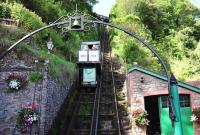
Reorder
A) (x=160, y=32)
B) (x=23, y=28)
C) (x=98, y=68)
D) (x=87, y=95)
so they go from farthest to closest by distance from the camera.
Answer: (x=160, y=32) → (x=98, y=68) → (x=87, y=95) → (x=23, y=28)

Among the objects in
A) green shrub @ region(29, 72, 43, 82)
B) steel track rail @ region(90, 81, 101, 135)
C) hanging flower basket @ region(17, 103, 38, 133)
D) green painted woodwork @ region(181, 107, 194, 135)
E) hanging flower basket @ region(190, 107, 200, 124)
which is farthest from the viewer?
steel track rail @ region(90, 81, 101, 135)

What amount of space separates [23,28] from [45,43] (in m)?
1.82

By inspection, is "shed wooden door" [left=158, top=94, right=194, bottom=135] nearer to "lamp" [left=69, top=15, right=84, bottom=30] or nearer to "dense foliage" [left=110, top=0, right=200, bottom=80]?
"lamp" [left=69, top=15, right=84, bottom=30]

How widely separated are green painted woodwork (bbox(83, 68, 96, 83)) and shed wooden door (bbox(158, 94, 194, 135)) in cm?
669

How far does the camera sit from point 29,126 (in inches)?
624

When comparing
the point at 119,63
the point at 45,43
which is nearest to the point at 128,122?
Result: the point at 45,43

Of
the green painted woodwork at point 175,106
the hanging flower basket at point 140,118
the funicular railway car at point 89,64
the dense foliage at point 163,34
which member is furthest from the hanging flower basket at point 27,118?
the dense foliage at point 163,34

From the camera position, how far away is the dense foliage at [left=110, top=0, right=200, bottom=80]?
103ft

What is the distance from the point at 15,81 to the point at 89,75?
306 inches

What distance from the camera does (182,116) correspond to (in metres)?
17.0

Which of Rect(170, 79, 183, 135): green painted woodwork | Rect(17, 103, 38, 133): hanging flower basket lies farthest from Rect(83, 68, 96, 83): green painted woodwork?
Rect(170, 79, 183, 135): green painted woodwork

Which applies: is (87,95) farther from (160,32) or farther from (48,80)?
(160,32)

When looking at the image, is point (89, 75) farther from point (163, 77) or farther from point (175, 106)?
point (175, 106)

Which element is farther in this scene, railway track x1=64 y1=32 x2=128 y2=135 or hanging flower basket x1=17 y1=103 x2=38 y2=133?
railway track x1=64 y1=32 x2=128 y2=135
